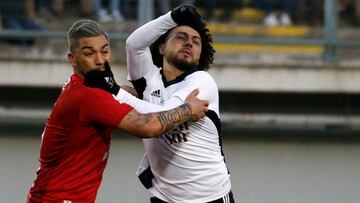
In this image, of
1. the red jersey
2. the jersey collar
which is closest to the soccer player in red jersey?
the red jersey

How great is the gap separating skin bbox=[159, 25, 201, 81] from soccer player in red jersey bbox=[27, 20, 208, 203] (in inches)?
18.0

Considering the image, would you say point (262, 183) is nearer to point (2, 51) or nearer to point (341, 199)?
point (341, 199)

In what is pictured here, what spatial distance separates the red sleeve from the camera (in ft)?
17.4

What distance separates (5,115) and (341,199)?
125 inches

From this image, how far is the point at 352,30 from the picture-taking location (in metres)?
9.64

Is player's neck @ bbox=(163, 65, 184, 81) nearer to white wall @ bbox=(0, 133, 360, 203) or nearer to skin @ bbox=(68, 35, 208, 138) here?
skin @ bbox=(68, 35, 208, 138)

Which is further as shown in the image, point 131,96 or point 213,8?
point 213,8

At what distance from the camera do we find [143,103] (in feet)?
19.0

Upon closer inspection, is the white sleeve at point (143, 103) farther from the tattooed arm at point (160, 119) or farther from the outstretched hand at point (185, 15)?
the outstretched hand at point (185, 15)

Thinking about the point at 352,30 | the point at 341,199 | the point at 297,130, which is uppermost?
the point at 352,30

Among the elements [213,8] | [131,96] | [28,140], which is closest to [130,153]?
[28,140]

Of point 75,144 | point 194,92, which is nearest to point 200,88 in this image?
point 194,92

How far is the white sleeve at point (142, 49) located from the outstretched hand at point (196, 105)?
1.81ft

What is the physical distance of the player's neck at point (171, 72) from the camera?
5.99 meters
